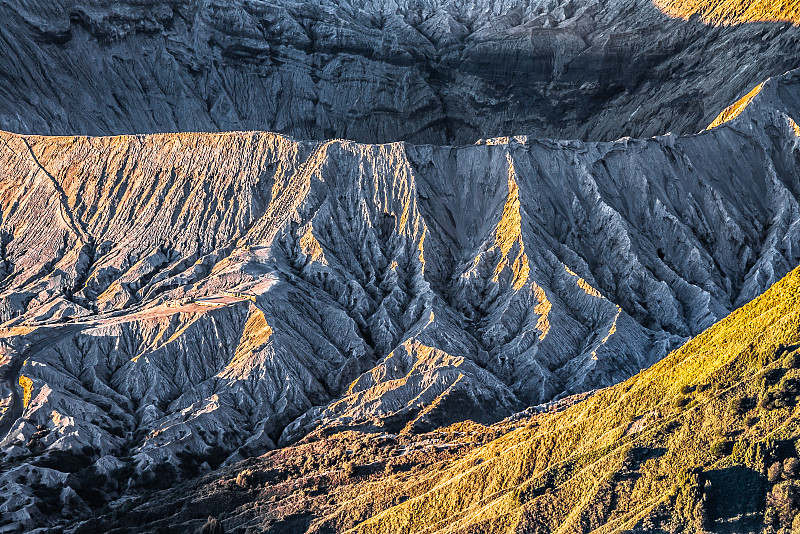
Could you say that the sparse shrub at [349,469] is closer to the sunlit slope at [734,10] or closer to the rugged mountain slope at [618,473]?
the rugged mountain slope at [618,473]

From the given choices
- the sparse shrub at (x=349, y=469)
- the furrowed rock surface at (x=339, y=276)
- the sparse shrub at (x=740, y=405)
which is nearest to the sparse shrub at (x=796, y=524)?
the sparse shrub at (x=740, y=405)

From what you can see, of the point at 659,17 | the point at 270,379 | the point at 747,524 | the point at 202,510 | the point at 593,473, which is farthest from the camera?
the point at 659,17

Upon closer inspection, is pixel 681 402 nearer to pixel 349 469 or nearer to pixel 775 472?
pixel 775 472

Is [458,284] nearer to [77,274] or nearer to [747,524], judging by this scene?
[77,274]

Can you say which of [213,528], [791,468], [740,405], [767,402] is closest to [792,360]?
[767,402]

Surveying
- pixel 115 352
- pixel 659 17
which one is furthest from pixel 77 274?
pixel 659 17

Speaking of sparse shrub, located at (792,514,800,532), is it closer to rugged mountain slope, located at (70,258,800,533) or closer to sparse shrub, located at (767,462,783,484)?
rugged mountain slope, located at (70,258,800,533)

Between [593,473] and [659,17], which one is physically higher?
[659,17]

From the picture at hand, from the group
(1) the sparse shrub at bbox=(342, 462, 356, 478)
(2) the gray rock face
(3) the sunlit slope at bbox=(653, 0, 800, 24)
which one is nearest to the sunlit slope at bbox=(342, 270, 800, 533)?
(1) the sparse shrub at bbox=(342, 462, 356, 478)
